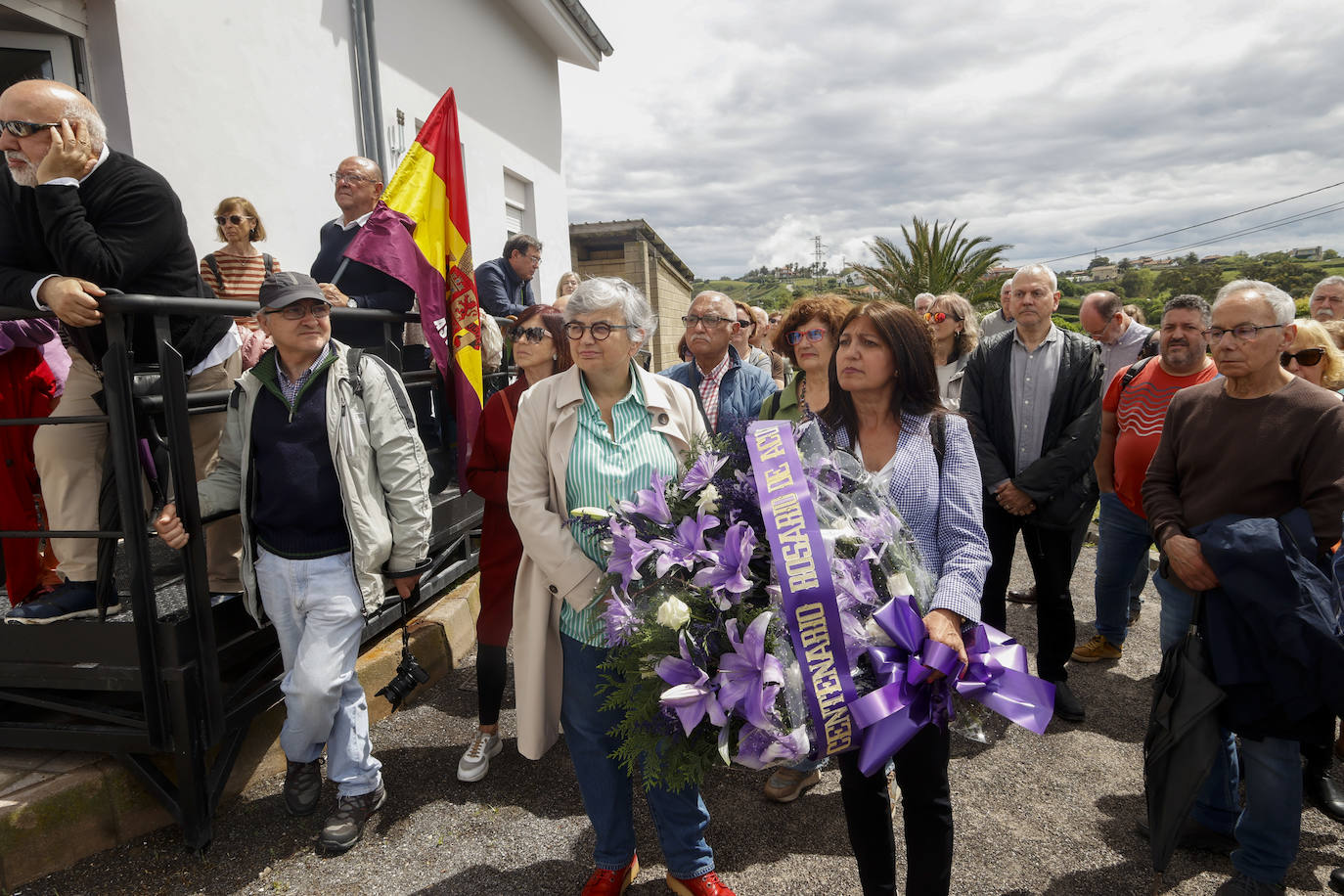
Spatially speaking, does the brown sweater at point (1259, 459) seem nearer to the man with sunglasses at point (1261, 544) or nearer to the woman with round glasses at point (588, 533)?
the man with sunglasses at point (1261, 544)

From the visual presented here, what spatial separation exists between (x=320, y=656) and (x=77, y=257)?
5.44 feet

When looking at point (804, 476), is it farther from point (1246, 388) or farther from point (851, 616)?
point (1246, 388)

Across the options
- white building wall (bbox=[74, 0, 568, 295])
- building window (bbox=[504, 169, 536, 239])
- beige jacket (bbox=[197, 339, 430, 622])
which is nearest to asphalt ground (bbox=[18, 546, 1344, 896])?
beige jacket (bbox=[197, 339, 430, 622])

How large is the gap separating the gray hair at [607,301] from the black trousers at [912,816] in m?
1.52

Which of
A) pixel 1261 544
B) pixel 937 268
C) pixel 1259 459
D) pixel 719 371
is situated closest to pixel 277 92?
pixel 719 371

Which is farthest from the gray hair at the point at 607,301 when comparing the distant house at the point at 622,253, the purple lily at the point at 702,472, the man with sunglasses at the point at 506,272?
the distant house at the point at 622,253

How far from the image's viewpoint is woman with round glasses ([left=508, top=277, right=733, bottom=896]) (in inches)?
97.7

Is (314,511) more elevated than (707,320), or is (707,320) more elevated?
(707,320)

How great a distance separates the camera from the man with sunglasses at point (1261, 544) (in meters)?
2.40

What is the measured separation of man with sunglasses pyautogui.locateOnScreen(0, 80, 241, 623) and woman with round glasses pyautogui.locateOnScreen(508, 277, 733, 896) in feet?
5.20

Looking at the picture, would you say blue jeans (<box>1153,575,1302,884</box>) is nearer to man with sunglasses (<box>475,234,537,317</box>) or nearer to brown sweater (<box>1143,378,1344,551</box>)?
brown sweater (<box>1143,378,1344,551</box>)

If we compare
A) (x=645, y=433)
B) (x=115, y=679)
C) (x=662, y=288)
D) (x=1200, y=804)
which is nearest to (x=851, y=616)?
(x=645, y=433)

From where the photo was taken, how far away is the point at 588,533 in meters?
2.42

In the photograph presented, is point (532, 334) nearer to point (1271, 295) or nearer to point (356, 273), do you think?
point (356, 273)
